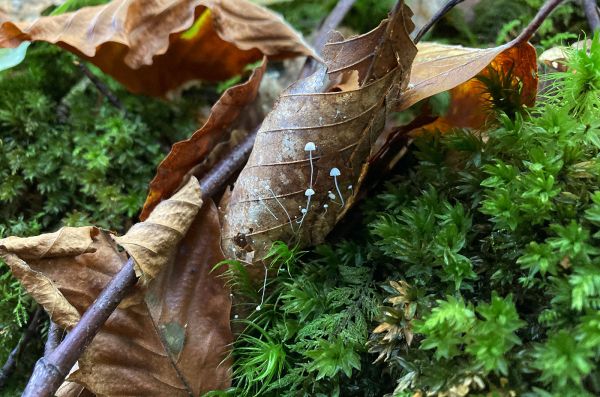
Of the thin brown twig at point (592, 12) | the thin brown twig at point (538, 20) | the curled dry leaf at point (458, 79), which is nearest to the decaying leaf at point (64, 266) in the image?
the curled dry leaf at point (458, 79)

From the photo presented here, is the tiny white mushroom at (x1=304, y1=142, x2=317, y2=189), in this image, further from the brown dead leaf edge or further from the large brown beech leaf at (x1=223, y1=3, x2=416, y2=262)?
the brown dead leaf edge

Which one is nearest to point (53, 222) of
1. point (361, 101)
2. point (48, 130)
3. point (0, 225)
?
point (0, 225)

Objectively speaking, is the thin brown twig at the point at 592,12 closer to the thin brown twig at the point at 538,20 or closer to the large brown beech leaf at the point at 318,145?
the thin brown twig at the point at 538,20

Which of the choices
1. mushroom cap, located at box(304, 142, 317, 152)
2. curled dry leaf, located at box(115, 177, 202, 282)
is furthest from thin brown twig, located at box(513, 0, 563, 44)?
curled dry leaf, located at box(115, 177, 202, 282)

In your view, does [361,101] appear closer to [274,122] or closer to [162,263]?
[274,122]

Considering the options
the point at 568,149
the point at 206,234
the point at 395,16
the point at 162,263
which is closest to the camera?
Result: the point at 568,149
